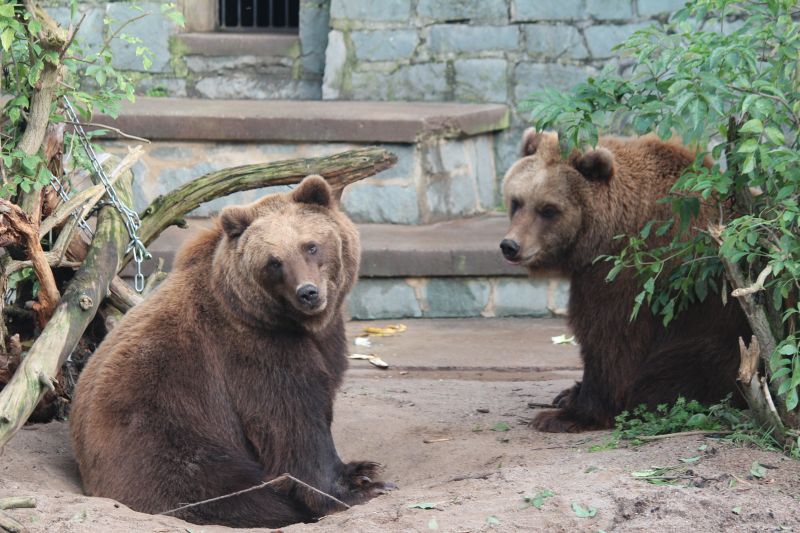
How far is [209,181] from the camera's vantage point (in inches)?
243

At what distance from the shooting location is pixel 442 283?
911cm

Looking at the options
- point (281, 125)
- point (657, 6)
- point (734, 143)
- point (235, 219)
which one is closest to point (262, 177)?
point (235, 219)

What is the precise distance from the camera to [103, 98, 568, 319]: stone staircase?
902cm

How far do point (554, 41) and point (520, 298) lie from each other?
2785mm

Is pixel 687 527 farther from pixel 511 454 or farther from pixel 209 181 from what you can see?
pixel 209 181

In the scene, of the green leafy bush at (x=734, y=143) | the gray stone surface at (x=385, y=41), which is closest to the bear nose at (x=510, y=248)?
the green leafy bush at (x=734, y=143)

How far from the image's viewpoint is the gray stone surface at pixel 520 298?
910 cm

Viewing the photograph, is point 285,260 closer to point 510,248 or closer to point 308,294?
point 308,294

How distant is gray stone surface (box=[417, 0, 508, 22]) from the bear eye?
5088 millimetres

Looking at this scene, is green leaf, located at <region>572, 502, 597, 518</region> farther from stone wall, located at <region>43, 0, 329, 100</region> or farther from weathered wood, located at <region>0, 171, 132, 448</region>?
stone wall, located at <region>43, 0, 329, 100</region>

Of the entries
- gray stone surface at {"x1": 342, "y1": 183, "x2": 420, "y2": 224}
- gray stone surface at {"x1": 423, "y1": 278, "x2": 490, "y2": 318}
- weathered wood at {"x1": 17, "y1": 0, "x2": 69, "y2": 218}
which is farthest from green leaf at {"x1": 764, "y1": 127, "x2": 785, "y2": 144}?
gray stone surface at {"x1": 342, "y1": 183, "x2": 420, "y2": 224}

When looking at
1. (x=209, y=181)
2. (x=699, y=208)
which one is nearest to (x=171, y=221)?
(x=209, y=181)

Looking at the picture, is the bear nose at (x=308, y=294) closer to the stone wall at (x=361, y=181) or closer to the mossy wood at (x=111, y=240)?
the mossy wood at (x=111, y=240)

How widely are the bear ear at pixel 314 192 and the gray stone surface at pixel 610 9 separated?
5.91m
